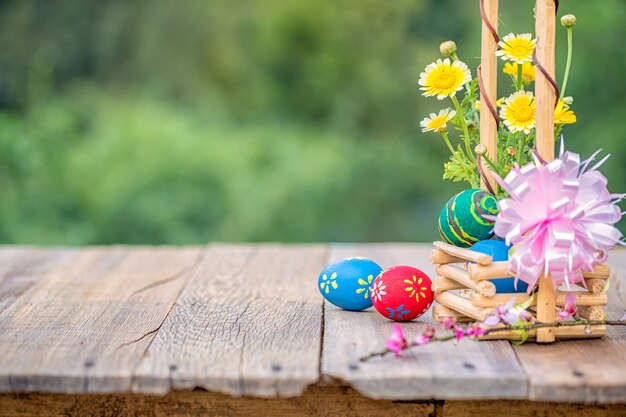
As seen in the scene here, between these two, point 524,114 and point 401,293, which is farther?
point 401,293

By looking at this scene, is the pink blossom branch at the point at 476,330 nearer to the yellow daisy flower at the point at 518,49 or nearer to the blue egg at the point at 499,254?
the blue egg at the point at 499,254

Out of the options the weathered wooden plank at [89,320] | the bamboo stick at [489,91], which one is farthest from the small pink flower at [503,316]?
the weathered wooden plank at [89,320]

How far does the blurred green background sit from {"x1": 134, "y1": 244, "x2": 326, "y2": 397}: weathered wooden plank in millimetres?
2189

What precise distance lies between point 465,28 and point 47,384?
4.04 m

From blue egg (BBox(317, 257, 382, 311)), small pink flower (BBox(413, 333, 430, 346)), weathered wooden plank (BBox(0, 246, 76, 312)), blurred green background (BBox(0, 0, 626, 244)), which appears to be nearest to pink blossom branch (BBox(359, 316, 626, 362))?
small pink flower (BBox(413, 333, 430, 346))

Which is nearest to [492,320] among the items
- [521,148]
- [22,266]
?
[521,148]

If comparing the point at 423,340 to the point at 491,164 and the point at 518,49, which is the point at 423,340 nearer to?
the point at 491,164

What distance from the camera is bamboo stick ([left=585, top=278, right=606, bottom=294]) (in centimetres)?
160

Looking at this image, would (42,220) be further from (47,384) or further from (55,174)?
(47,384)

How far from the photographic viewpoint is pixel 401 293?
5.63 ft

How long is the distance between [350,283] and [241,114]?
11.5 ft

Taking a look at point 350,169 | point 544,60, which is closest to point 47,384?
point 544,60

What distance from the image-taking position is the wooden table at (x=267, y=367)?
1.38m

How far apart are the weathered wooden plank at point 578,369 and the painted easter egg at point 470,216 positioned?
8.9 inches
